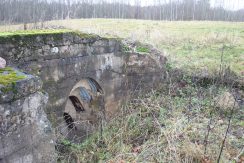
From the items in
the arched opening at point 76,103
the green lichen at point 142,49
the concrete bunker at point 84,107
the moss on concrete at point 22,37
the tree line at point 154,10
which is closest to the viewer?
the moss on concrete at point 22,37

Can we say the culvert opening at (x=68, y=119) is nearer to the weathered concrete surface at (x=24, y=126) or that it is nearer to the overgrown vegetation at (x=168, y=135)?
the overgrown vegetation at (x=168, y=135)

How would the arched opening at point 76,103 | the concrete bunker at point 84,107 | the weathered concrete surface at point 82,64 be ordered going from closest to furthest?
the weathered concrete surface at point 82,64 < the concrete bunker at point 84,107 < the arched opening at point 76,103

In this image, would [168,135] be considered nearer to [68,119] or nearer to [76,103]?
[76,103]

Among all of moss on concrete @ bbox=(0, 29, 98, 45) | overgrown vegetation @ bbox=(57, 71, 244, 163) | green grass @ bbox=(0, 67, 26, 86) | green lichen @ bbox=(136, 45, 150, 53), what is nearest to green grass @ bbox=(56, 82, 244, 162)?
overgrown vegetation @ bbox=(57, 71, 244, 163)

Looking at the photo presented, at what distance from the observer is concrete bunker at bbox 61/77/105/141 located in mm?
6496

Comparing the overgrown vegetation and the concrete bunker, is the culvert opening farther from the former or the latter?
the overgrown vegetation

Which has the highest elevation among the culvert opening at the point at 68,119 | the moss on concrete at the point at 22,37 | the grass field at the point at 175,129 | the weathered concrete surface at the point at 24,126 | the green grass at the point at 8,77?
the moss on concrete at the point at 22,37

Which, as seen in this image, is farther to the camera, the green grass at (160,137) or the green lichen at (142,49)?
the green lichen at (142,49)

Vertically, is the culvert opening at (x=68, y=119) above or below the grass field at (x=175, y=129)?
below

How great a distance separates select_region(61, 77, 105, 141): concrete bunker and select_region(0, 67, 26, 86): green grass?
110 inches

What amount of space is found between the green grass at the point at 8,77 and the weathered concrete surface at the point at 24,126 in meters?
0.08

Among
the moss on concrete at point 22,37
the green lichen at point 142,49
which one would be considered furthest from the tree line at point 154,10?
the moss on concrete at point 22,37

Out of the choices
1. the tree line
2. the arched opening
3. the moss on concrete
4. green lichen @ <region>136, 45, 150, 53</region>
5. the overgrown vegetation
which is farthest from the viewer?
the tree line

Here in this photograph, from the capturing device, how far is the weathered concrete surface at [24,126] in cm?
295
